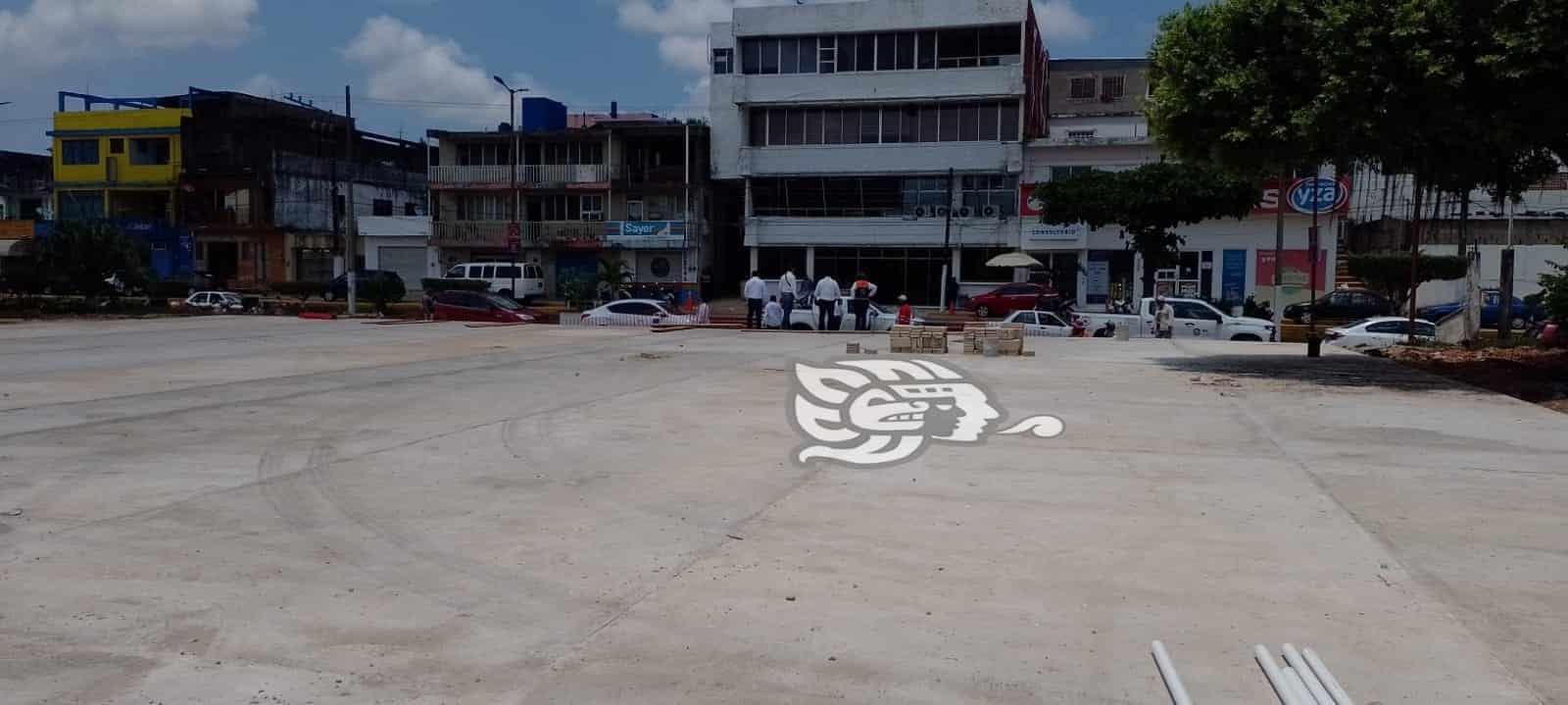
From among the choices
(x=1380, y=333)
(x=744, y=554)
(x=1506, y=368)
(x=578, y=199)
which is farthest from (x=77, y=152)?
(x=744, y=554)

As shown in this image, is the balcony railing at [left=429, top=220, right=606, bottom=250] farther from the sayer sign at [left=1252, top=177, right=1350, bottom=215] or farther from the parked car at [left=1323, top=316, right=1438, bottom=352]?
the parked car at [left=1323, top=316, right=1438, bottom=352]

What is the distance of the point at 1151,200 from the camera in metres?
33.6

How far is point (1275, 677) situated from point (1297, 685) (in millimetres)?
105

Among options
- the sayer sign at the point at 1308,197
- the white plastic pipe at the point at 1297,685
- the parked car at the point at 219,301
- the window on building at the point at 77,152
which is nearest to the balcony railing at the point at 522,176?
the parked car at the point at 219,301

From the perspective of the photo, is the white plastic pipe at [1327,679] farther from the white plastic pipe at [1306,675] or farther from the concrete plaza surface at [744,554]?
the concrete plaza surface at [744,554]

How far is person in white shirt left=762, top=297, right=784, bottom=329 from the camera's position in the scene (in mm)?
30688

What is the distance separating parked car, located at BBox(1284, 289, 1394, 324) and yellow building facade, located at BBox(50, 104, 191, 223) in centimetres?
5494

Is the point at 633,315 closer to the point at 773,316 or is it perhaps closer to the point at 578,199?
the point at 773,316

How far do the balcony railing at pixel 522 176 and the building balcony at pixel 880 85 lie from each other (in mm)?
7558

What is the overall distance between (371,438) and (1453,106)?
14657 mm

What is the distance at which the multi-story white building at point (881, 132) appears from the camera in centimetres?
4634

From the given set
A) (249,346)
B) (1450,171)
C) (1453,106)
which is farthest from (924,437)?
(249,346)

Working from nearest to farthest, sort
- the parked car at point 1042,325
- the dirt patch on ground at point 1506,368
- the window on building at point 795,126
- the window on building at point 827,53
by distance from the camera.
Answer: the dirt patch on ground at point 1506,368
the parked car at point 1042,325
the window on building at point 827,53
the window on building at point 795,126

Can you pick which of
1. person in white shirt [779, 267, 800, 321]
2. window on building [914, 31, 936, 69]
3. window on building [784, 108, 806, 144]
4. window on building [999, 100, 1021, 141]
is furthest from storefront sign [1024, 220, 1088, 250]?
person in white shirt [779, 267, 800, 321]
